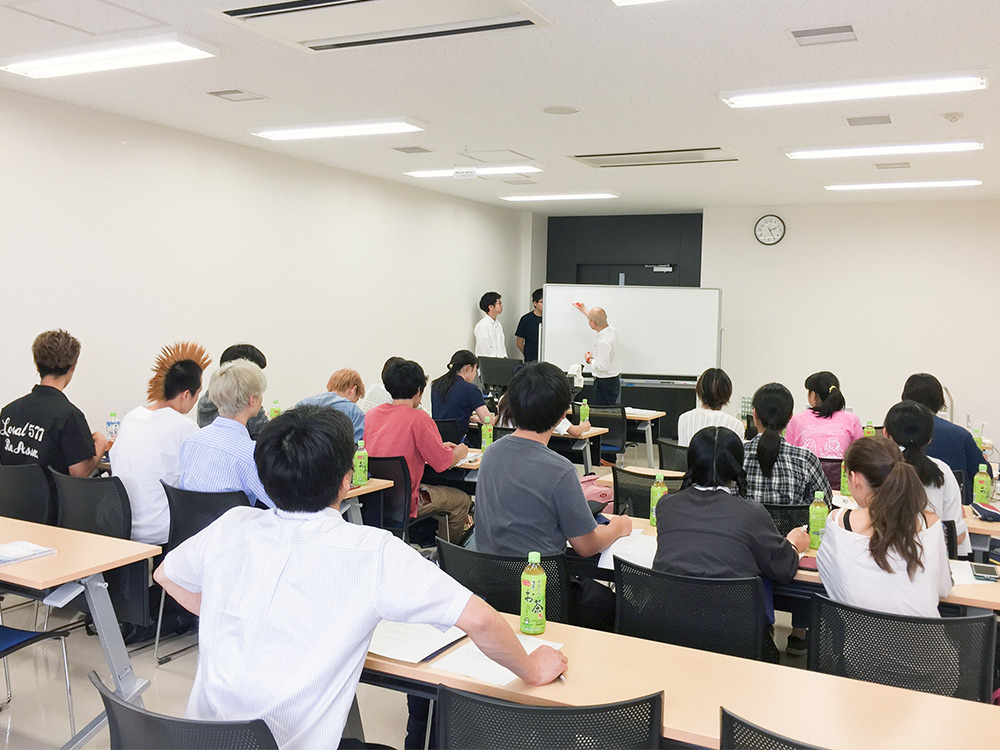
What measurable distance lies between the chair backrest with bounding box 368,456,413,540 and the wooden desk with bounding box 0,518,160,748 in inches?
67.3

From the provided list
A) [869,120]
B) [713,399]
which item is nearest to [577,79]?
[713,399]

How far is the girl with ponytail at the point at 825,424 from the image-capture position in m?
4.73

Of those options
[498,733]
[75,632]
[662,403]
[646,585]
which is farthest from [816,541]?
[662,403]

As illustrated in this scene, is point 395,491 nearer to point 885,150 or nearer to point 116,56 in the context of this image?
point 116,56

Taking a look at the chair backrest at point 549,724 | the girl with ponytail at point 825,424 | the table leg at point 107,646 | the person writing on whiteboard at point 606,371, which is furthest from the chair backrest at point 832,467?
the person writing on whiteboard at point 606,371

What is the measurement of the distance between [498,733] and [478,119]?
457 centimetres

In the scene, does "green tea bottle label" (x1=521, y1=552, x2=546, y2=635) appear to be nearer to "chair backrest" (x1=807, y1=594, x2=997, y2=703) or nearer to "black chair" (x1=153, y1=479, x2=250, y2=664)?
"chair backrest" (x1=807, y1=594, x2=997, y2=703)

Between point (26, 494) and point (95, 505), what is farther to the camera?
point (26, 494)

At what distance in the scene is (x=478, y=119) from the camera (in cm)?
550

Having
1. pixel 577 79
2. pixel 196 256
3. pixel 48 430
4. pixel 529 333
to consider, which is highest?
pixel 577 79

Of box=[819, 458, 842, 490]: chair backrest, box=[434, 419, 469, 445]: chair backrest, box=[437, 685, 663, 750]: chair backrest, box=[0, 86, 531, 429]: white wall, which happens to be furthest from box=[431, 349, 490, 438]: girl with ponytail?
box=[437, 685, 663, 750]: chair backrest

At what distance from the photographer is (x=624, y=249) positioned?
1123 cm

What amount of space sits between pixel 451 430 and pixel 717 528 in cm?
333

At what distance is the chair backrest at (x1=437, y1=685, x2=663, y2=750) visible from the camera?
157 cm
